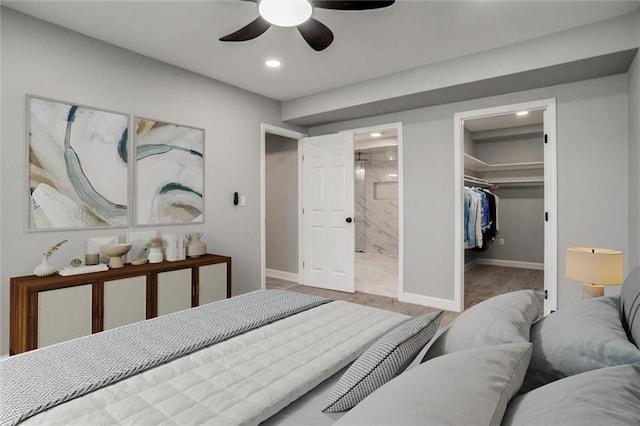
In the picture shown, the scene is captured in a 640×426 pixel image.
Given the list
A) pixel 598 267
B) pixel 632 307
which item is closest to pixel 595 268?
pixel 598 267

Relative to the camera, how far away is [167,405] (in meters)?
1.00

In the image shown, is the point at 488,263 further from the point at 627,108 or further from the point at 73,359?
the point at 73,359

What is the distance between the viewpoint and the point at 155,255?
3.18 meters

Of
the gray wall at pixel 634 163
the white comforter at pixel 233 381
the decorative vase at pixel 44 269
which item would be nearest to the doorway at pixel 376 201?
the gray wall at pixel 634 163

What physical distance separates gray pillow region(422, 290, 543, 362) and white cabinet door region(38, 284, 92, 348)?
248 centimetres

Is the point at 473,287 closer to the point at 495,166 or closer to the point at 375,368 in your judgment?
the point at 495,166

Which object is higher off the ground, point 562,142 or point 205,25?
point 205,25

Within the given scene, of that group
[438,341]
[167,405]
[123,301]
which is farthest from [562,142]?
[123,301]

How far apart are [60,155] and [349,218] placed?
3.21m

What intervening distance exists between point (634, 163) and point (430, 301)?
2.31m

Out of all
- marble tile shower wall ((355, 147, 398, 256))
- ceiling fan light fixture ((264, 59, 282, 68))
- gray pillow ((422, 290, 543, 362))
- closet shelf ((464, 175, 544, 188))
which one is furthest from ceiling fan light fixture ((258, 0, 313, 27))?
marble tile shower wall ((355, 147, 398, 256))

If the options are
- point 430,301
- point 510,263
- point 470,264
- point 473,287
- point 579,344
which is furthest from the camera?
point 510,263

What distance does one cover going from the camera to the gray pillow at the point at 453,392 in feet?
2.18

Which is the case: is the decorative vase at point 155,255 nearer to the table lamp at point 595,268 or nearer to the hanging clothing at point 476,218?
the table lamp at point 595,268
